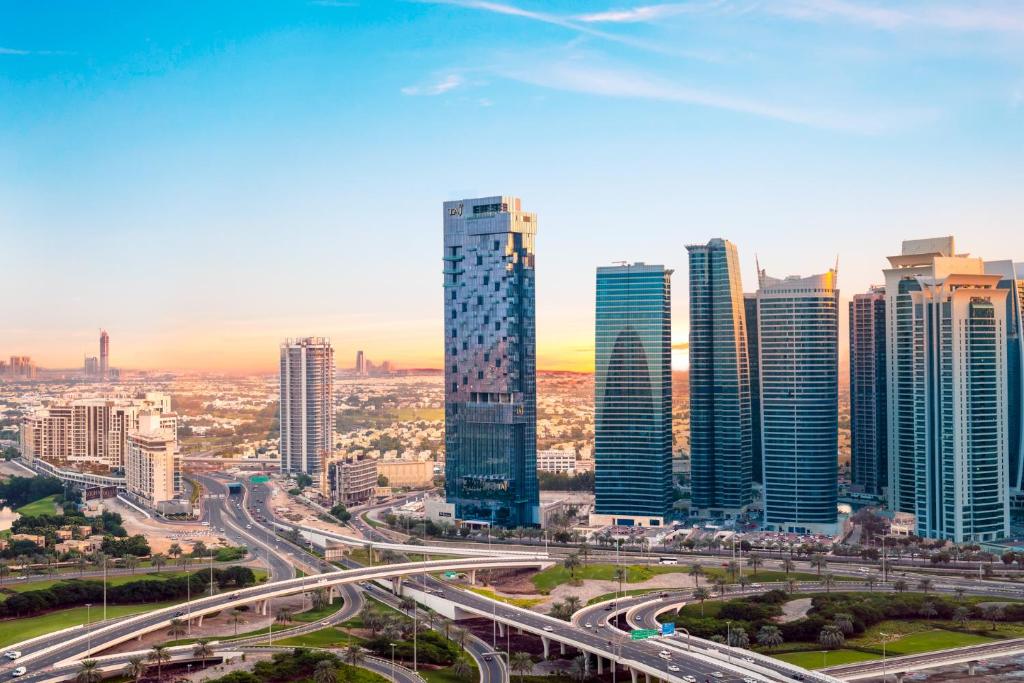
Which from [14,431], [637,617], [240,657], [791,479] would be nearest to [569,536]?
[791,479]

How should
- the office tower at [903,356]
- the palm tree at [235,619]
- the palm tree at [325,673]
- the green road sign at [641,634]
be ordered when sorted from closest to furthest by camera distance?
the palm tree at [325,673]
the green road sign at [641,634]
the palm tree at [235,619]
the office tower at [903,356]

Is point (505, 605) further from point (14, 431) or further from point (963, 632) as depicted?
point (14, 431)

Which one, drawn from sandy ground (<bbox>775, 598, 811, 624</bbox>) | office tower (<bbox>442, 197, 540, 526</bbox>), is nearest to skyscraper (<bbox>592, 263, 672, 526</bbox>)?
office tower (<bbox>442, 197, 540, 526</bbox>)

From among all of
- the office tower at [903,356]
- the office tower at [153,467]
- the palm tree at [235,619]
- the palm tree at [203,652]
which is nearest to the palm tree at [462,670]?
the palm tree at [203,652]

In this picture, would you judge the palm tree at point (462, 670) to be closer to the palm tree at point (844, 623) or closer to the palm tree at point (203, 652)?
the palm tree at point (203, 652)

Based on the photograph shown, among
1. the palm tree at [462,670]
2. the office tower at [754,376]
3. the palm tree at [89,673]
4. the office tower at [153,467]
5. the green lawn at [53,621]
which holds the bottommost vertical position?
the palm tree at [462,670]

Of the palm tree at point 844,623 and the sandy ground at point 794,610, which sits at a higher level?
the palm tree at point 844,623

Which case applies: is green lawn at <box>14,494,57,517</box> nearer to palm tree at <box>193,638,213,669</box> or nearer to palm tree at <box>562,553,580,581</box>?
palm tree at <box>193,638,213,669</box>
